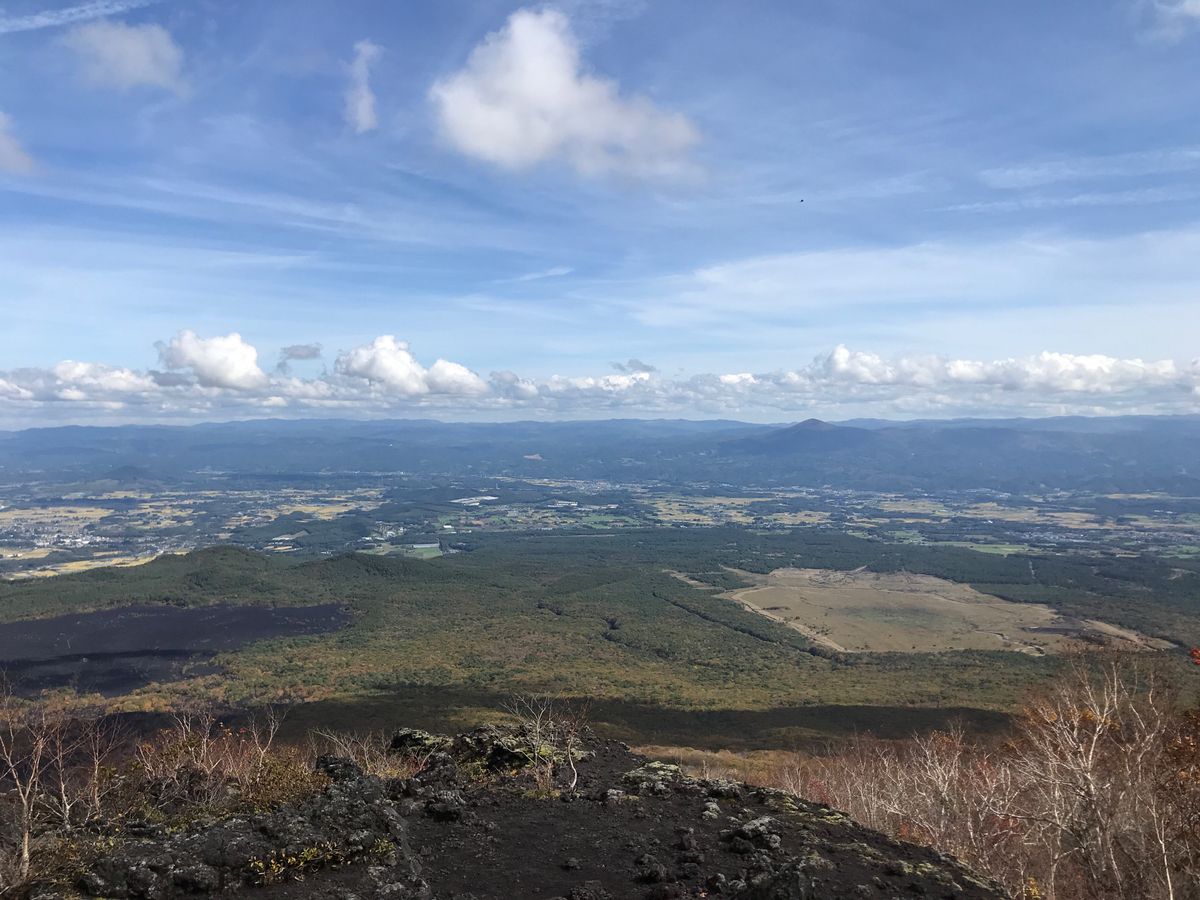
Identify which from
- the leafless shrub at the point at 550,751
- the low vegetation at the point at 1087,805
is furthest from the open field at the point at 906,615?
the leafless shrub at the point at 550,751

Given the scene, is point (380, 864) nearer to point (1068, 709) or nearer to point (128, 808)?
point (128, 808)

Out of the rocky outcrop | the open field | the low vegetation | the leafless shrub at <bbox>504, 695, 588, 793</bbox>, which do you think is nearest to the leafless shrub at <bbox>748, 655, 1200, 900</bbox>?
the low vegetation

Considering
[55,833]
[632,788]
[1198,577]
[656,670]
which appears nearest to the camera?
[55,833]

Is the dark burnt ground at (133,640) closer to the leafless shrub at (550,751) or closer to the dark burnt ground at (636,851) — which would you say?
the leafless shrub at (550,751)

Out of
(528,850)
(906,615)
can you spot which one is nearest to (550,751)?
(528,850)

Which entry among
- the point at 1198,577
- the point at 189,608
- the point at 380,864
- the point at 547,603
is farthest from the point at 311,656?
the point at 1198,577

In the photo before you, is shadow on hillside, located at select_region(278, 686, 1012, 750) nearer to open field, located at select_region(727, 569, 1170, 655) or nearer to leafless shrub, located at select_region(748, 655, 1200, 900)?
leafless shrub, located at select_region(748, 655, 1200, 900)

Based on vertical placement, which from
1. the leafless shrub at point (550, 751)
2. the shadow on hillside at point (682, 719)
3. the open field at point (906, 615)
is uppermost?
the leafless shrub at point (550, 751)

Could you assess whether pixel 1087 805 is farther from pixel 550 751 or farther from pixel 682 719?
pixel 682 719
